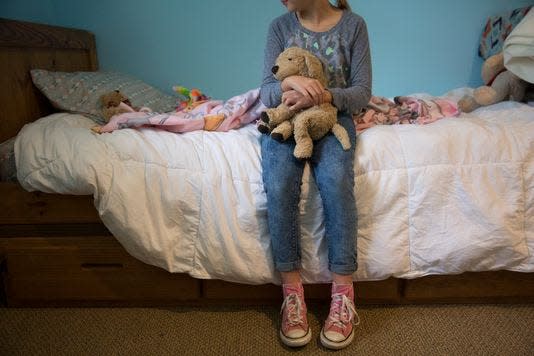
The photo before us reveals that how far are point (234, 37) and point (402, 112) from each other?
927mm

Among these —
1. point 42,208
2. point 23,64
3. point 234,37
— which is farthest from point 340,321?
point 234,37

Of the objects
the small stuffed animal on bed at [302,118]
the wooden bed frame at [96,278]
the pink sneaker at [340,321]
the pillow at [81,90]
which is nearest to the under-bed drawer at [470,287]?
the wooden bed frame at [96,278]

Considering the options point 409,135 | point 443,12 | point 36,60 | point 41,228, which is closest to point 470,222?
point 409,135

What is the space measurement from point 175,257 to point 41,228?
386 mm

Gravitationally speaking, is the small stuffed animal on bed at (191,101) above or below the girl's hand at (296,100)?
below

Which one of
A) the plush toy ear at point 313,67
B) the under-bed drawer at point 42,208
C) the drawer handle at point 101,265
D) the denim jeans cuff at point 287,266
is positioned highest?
the plush toy ear at point 313,67

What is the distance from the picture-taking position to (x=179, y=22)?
1.70 meters

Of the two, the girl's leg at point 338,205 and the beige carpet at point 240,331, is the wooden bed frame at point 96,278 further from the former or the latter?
the girl's leg at point 338,205

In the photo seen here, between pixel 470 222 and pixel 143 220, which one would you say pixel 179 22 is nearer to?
pixel 143 220

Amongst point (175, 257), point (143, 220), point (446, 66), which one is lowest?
point (175, 257)

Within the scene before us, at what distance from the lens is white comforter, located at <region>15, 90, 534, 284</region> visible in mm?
904

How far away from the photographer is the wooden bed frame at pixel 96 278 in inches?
37.8

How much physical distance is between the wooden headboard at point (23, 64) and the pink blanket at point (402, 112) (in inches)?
42.2

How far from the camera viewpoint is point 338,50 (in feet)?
3.45
